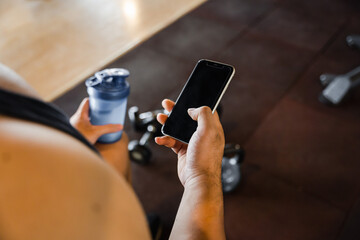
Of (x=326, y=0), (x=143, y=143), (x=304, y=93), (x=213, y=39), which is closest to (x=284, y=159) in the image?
(x=304, y=93)

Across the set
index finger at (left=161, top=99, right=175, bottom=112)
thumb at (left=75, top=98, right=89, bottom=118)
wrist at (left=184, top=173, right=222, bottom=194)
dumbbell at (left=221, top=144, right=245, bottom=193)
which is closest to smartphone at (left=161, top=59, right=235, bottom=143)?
index finger at (left=161, top=99, right=175, bottom=112)

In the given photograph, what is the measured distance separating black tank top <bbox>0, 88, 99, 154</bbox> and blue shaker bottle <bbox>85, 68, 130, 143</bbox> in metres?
0.48

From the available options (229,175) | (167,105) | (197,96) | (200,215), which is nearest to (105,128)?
(167,105)

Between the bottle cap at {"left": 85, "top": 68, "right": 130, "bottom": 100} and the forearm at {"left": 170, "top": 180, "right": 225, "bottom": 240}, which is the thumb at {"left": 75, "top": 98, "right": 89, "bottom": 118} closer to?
the bottle cap at {"left": 85, "top": 68, "right": 130, "bottom": 100}

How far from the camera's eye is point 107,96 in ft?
3.39

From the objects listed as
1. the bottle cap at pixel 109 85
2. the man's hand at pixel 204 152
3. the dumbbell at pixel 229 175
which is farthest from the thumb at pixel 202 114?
the dumbbell at pixel 229 175

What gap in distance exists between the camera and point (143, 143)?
1628 millimetres

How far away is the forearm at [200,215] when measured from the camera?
694mm

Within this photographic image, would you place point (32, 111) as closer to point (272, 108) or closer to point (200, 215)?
point (200, 215)

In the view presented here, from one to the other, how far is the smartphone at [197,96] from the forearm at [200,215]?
20 cm

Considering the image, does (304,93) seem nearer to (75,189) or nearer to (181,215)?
(181,215)

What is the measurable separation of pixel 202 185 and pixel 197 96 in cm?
33

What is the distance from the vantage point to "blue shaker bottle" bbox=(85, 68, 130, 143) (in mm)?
1036

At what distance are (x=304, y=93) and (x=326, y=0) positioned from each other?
1748 millimetres
